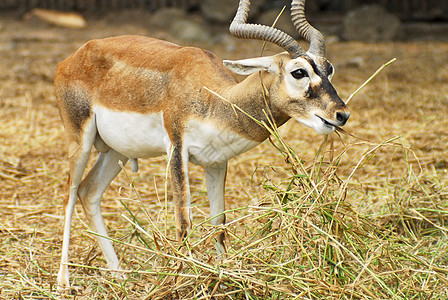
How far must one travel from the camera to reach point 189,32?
42.2 ft

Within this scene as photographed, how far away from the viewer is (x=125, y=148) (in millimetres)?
4449

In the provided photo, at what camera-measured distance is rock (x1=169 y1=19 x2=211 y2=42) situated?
12.8 m

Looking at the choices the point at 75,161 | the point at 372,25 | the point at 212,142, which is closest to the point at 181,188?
the point at 212,142

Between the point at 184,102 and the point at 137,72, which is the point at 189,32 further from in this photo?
the point at 184,102

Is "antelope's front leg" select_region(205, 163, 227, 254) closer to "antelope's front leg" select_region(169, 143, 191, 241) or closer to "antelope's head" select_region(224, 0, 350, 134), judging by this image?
"antelope's front leg" select_region(169, 143, 191, 241)

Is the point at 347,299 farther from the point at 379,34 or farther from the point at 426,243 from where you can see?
the point at 379,34

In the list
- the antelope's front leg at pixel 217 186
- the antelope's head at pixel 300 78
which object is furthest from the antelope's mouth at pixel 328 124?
the antelope's front leg at pixel 217 186

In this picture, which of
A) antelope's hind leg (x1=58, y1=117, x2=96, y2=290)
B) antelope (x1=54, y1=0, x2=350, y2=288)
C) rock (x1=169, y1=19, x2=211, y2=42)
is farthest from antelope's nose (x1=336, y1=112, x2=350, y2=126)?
rock (x1=169, y1=19, x2=211, y2=42)

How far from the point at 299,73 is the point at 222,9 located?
10.2m

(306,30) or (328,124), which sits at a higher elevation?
(306,30)

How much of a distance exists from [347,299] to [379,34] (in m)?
10.1

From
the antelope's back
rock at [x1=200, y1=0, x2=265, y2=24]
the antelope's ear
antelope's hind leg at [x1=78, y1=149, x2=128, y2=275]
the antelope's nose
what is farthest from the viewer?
rock at [x1=200, y1=0, x2=265, y2=24]

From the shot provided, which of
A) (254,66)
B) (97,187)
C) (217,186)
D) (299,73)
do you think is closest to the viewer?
(299,73)

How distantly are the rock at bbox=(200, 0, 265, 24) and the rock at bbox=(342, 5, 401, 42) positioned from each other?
6.06ft
